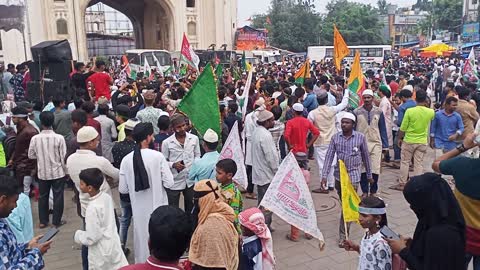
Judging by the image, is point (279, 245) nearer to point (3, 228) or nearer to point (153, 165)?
point (153, 165)

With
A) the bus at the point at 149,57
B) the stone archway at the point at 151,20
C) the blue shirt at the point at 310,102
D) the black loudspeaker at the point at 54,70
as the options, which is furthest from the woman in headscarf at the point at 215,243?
the stone archway at the point at 151,20

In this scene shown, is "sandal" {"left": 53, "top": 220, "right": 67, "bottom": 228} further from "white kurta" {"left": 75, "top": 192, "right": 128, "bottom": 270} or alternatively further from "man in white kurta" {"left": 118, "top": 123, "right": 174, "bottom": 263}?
"white kurta" {"left": 75, "top": 192, "right": 128, "bottom": 270}

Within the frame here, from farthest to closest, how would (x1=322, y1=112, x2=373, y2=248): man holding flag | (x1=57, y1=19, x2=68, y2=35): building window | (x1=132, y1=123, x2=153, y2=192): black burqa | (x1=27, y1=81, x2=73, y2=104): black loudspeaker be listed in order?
(x1=57, y1=19, x2=68, y2=35): building window, (x1=27, y1=81, x2=73, y2=104): black loudspeaker, (x1=322, y1=112, x2=373, y2=248): man holding flag, (x1=132, y1=123, x2=153, y2=192): black burqa

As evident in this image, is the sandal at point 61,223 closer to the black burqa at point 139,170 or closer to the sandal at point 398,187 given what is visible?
the black burqa at point 139,170

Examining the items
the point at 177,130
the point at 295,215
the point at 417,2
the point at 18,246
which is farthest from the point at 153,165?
the point at 417,2

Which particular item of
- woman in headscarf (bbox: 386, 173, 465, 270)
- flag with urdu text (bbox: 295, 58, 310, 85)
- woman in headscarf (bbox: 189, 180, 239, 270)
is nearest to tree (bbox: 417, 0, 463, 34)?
flag with urdu text (bbox: 295, 58, 310, 85)

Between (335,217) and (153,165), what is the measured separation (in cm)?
303

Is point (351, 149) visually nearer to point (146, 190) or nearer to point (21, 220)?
point (146, 190)

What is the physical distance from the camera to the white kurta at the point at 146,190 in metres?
4.50

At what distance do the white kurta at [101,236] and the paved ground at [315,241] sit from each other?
141cm

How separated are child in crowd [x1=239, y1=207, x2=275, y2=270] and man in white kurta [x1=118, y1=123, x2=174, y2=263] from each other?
130 centimetres

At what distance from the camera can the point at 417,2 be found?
12475cm

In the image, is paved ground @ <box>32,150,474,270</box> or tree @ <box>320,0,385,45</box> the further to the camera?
tree @ <box>320,0,385,45</box>

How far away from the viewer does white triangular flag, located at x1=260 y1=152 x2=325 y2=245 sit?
4.19 m
